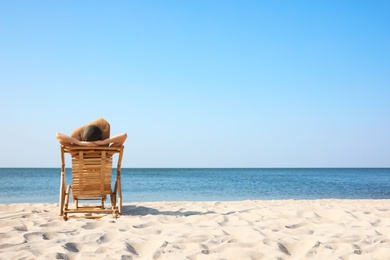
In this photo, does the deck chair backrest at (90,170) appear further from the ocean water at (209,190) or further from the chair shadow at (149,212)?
the ocean water at (209,190)

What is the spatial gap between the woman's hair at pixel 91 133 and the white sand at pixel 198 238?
108 centimetres

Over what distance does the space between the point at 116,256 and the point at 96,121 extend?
2880 mm

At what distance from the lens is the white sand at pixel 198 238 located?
2.90m

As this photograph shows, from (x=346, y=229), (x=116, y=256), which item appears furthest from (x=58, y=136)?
(x=346, y=229)

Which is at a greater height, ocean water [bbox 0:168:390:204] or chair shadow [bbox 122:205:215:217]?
chair shadow [bbox 122:205:215:217]

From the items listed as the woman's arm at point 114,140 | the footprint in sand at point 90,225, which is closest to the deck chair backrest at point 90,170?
the woman's arm at point 114,140

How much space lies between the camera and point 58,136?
185 inches

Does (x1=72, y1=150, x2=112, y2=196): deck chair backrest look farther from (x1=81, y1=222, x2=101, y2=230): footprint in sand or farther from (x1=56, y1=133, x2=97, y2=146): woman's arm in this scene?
(x1=81, y1=222, x2=101, y2=230): footprint in sand

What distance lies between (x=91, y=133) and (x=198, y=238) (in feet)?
7.72

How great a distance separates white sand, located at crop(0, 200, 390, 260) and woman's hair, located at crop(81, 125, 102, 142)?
1.08m

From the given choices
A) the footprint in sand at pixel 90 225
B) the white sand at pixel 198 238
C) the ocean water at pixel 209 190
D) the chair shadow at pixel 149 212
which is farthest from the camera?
the ocean water at pixel 209 190

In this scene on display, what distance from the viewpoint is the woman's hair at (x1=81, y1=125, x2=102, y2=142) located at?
498 centimetres

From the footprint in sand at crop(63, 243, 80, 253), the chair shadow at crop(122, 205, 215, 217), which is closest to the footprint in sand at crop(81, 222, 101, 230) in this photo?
the footprint in sand at crop(63, 243, 80, 253)

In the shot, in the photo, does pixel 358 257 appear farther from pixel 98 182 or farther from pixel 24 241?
pixel 98 182
